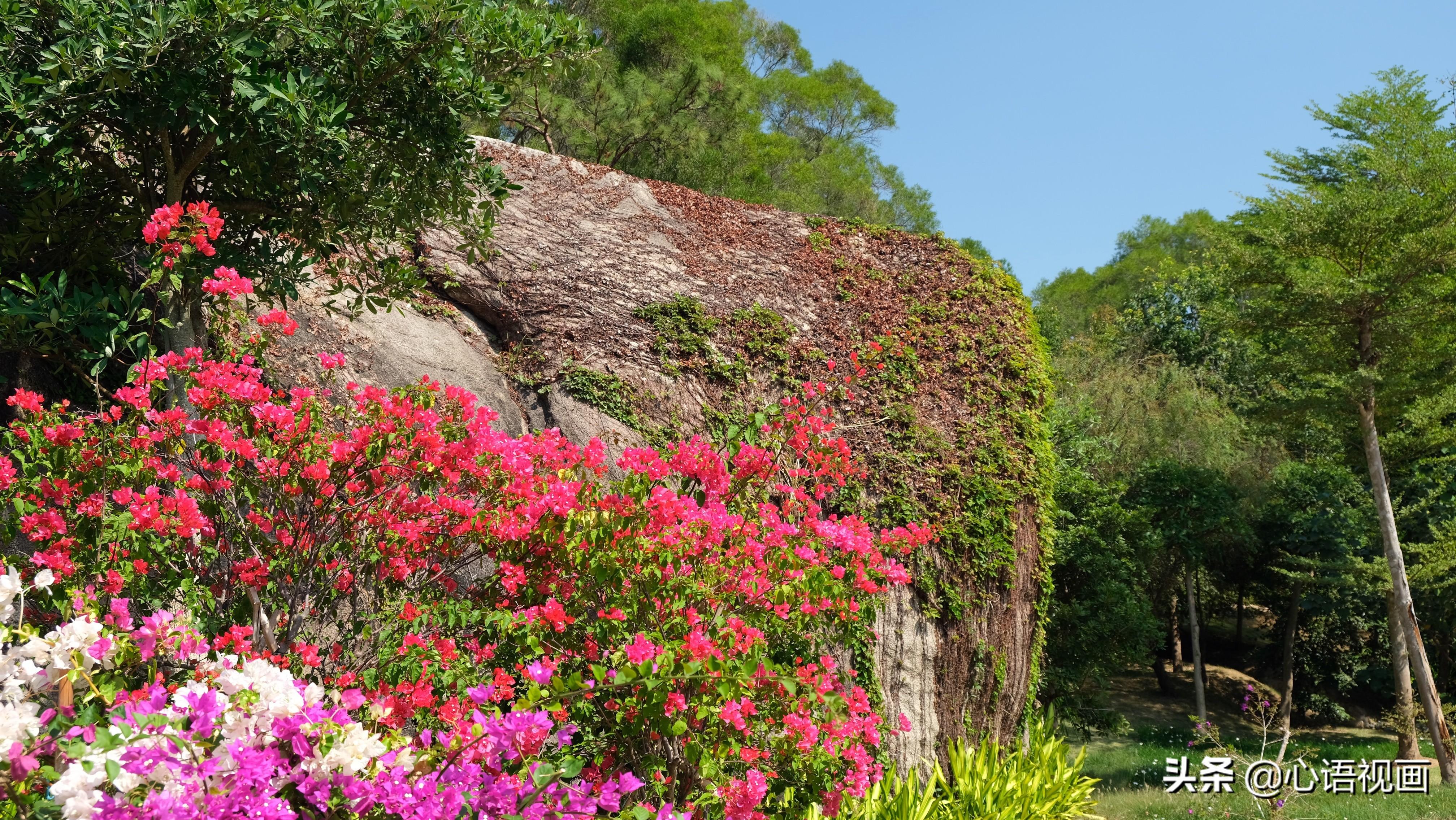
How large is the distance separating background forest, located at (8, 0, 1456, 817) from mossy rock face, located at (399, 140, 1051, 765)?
94 centimetres

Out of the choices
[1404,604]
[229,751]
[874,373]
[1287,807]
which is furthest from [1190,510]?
[229,751]

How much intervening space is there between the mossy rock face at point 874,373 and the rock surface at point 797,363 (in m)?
0.02

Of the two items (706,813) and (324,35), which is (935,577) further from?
(324,35)

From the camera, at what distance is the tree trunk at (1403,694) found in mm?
12289

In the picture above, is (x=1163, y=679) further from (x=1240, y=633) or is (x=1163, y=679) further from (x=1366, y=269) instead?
(x=1366, y=269)

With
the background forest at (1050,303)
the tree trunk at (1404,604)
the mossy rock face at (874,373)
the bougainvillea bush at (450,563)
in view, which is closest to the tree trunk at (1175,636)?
the background forest at (1050,303)

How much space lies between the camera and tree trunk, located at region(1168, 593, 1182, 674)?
18.6 meters

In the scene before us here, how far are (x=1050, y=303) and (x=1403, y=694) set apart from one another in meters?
16.6

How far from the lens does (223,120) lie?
155 inches

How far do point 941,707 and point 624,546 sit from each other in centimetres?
367

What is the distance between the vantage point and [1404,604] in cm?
1237

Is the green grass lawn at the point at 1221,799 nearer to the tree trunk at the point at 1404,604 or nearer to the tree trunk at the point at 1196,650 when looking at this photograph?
the tree trunk at the point at 1404,604

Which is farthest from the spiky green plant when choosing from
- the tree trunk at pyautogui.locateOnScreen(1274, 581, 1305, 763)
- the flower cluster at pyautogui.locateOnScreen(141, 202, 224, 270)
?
the tree trunk at pyautogui.locateOnScreen(1274, 581, 1305, 763)

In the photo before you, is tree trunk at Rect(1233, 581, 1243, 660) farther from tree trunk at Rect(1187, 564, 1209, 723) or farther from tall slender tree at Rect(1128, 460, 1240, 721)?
tall slender tree at Rect(1128, 460, 1240, 721)
